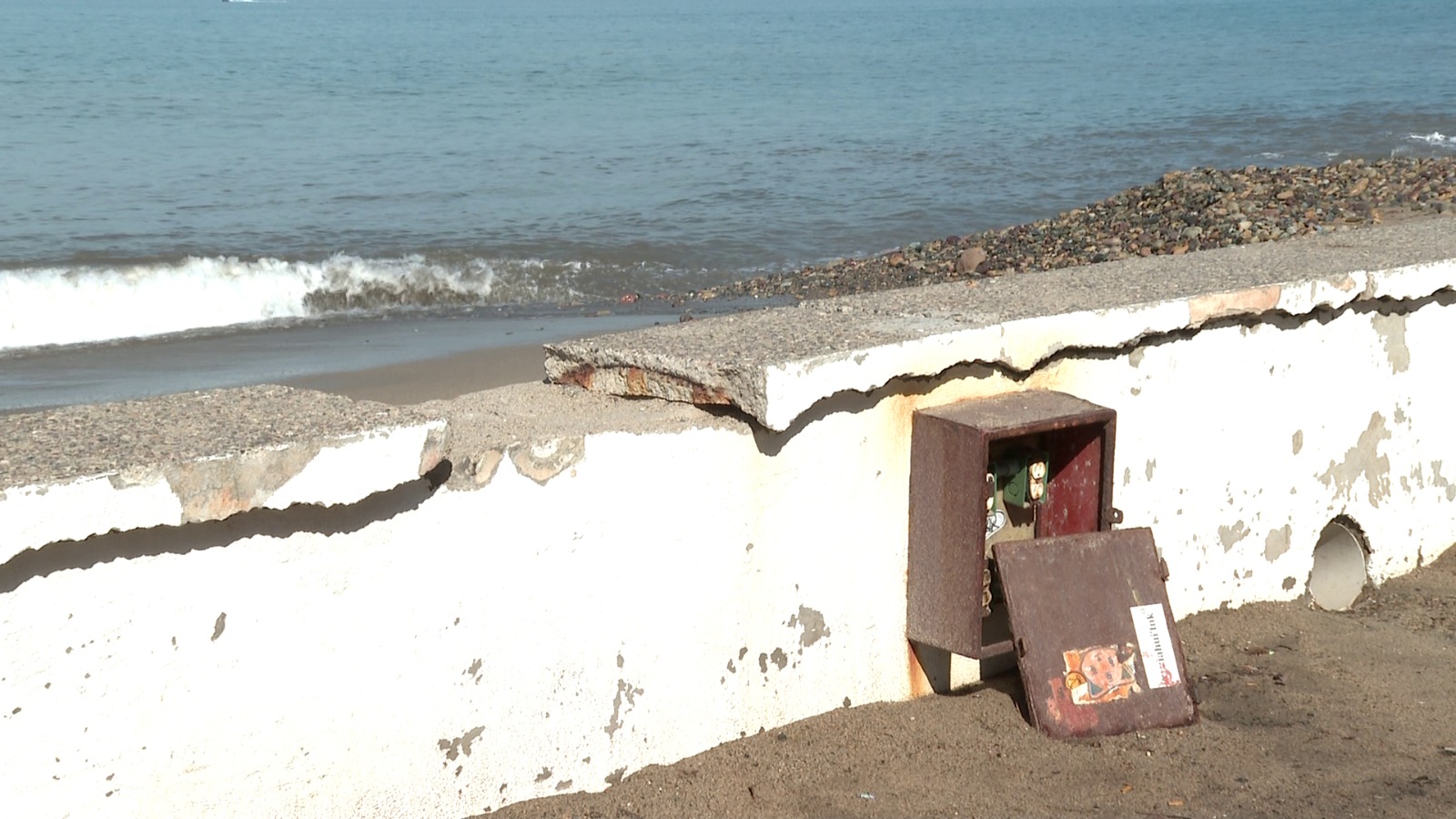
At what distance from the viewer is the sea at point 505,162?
13.2m

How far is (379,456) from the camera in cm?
290

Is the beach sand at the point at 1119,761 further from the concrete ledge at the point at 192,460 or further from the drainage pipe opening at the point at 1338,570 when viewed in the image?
the concrete ledge at the point at 192,460

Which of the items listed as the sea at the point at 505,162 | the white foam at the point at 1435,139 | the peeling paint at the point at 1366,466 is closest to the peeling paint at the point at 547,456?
the peeling paint at the point at 1366,466

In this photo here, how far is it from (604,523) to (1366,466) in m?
2.82

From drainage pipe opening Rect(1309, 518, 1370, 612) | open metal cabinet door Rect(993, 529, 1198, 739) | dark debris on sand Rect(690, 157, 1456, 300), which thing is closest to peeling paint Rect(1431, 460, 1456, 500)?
drainage pipe opening Rect(1309, 518, 1370, 612)

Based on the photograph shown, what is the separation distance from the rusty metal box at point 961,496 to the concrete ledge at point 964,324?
15 centimetres

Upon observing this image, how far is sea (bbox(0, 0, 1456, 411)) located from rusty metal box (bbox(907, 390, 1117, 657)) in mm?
7060

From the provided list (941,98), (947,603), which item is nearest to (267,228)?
(947,603)

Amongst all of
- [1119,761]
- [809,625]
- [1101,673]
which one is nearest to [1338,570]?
[1101,673]

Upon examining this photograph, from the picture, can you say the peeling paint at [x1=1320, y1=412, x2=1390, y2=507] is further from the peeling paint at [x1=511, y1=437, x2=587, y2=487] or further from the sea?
the sea

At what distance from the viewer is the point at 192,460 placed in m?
2.66

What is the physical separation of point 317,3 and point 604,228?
70100 mm

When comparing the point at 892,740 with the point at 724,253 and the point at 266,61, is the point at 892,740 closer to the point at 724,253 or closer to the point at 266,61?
the point at 724,253

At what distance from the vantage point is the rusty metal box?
3.69 m
